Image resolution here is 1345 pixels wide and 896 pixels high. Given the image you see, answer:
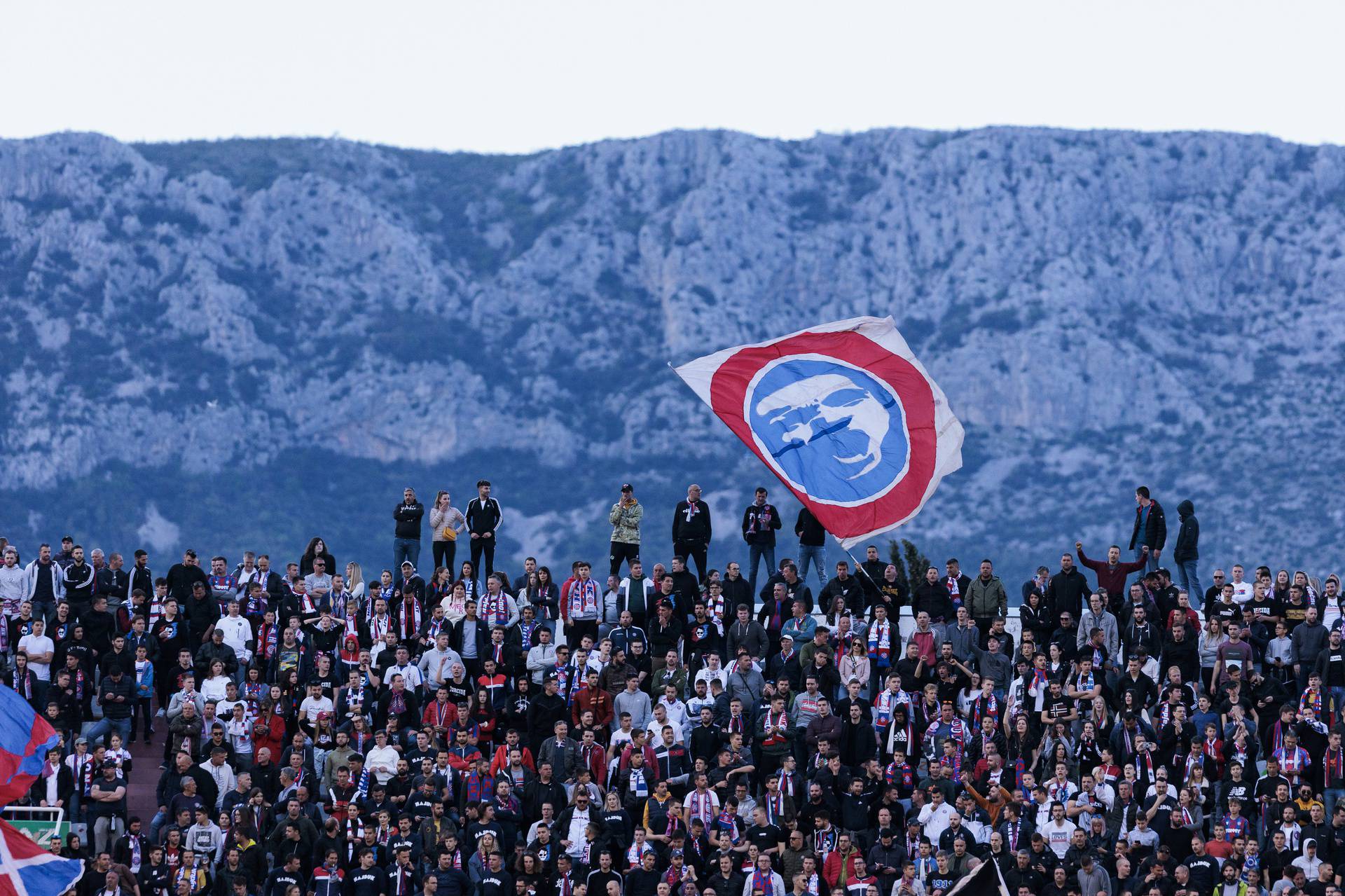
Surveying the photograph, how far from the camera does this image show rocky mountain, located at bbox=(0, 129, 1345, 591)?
120938mm

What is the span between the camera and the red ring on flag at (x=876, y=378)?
987 inches

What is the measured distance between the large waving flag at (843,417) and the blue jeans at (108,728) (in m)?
8.87

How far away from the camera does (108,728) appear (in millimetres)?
26031

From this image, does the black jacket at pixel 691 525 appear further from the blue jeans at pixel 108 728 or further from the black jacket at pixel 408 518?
the blue jeans at pixel 108 728

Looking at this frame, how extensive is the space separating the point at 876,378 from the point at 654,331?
113 m

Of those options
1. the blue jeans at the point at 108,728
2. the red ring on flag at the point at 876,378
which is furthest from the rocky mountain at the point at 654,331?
the blue jeans at the point at 108,728

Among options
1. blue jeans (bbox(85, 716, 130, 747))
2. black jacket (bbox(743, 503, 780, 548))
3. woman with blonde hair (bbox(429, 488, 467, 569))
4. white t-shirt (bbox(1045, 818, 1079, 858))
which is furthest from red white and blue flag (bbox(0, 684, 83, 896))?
black jacket (bbox(743, 503, 780, 548))

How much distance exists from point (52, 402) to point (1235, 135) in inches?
3234

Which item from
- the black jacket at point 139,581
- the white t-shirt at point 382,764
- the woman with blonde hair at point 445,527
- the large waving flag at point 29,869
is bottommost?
the large waving flag at point 29,869

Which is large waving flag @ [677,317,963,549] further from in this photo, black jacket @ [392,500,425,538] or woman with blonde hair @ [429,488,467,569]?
black jacket @ [392,500,425,538]

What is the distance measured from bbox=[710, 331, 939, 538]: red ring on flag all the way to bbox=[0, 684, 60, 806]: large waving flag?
9280 mm

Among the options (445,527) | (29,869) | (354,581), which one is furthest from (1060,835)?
(354,581)

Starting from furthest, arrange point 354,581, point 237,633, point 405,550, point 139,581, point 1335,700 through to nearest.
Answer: point 405,550 < point 354,581 < point 139,581 < point 237,633 < point 1335,700

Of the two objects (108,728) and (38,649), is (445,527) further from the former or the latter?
(38,649)
